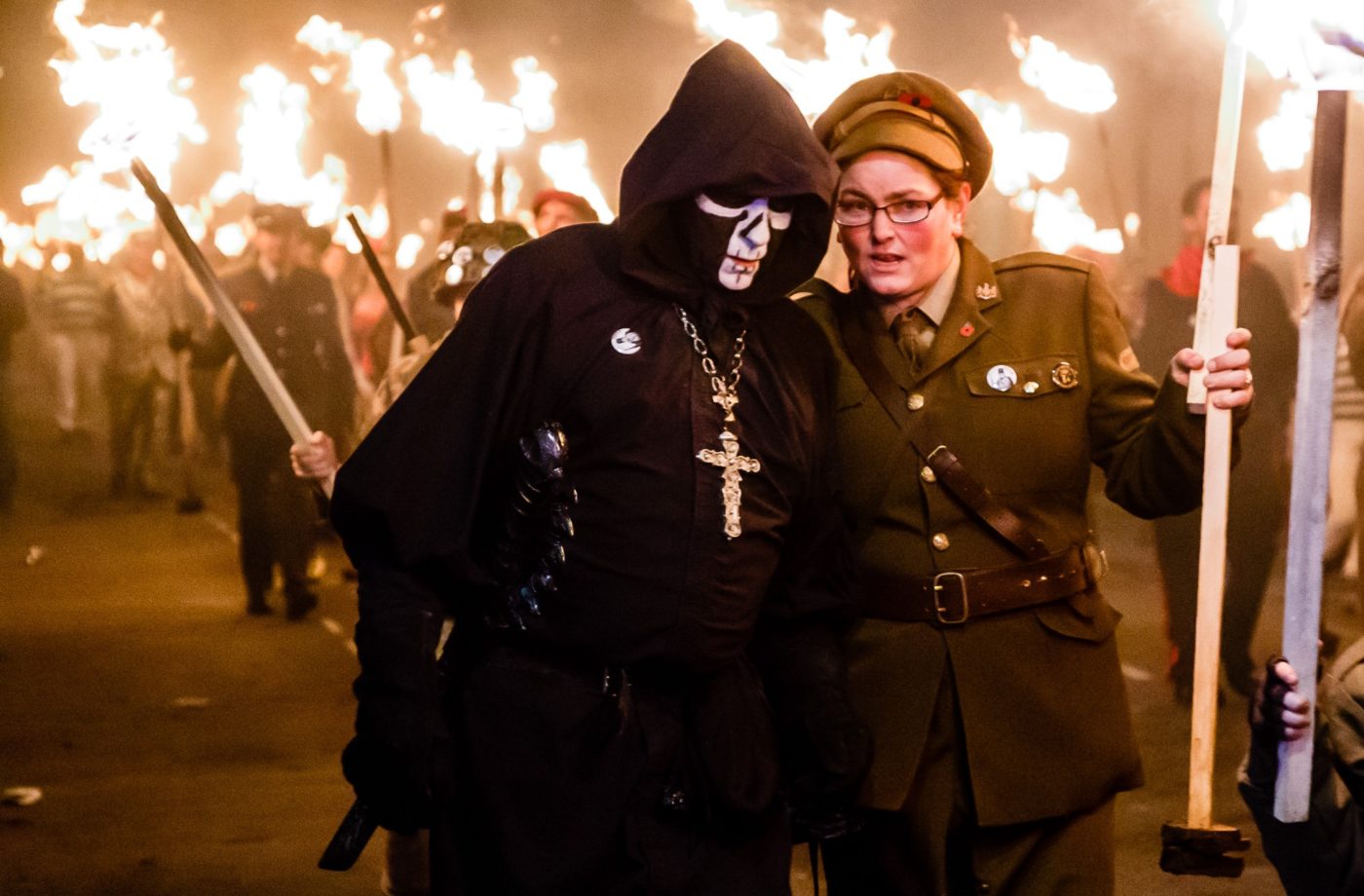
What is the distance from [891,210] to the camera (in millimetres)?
3756

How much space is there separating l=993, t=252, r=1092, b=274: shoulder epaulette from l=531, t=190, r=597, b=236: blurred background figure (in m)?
3.16

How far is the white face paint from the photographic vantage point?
11.2ft

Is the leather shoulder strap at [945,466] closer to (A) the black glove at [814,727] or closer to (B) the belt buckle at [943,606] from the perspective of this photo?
(B) the belt buckle at [943,606]

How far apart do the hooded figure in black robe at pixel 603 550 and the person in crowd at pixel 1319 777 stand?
932mm

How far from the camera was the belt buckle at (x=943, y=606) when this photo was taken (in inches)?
145

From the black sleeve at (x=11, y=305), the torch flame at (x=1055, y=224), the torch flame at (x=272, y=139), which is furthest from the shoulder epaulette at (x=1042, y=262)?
the torch flame at (x=1055, y=224)

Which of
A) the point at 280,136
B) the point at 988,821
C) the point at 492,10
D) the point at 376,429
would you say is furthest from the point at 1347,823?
the point at 492,10

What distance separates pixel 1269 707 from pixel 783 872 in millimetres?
1009

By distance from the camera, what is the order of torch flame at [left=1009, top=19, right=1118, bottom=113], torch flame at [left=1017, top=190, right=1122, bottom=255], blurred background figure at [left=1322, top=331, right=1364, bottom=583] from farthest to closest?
torch flame at [left=1017, top=190, right=1122, bottom=255], blurred background figure at [left=1322, top=331, right=1364, bottom=583], torch flame at [left=1009, top=19, right=1118, bottom=113]

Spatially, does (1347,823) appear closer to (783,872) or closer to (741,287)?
(783,872)

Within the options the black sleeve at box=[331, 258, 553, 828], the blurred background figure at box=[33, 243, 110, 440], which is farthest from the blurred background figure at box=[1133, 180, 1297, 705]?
the blurred background figure at box=[33, 243, 110, 440]

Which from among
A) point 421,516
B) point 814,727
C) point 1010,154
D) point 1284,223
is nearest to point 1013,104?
point 1010,154

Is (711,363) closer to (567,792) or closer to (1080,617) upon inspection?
(567,792)

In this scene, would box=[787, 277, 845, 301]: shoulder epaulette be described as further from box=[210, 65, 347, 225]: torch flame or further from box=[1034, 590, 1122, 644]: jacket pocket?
box=[210, 65, 347, 225]: torch flame
